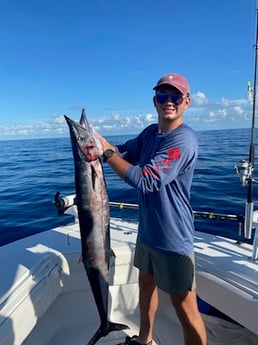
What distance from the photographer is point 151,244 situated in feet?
7.66

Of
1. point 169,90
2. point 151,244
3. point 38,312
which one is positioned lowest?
point 38,312

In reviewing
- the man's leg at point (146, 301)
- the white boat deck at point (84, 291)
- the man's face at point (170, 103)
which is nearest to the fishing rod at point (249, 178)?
the white boat deck at point (84, 291)

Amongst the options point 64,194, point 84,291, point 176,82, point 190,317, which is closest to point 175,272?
point 190,317

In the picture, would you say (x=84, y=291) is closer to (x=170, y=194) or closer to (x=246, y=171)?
(x=170, y=194)

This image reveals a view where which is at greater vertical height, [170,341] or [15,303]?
[15,303]

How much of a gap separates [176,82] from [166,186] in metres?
0.75

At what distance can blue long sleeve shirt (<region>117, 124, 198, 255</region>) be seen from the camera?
1.93 metres

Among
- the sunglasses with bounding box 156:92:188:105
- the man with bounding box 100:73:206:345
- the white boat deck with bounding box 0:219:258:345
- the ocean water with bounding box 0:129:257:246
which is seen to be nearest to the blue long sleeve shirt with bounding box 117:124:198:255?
the man with bounding box 100:73:206:345

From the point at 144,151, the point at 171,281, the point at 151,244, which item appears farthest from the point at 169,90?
the point at 171,281

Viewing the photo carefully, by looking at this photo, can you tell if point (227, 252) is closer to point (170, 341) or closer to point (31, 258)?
point (170, 341)

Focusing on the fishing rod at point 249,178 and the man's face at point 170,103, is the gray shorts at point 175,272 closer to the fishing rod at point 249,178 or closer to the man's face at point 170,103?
the fishing rod at point 249,178

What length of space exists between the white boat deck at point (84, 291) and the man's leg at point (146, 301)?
0.44m

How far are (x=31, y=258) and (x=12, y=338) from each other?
888 mm

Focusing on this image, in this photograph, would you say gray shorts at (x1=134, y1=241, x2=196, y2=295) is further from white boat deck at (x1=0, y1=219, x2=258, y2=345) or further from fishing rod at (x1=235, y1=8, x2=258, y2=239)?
fishing rod at (x1=235, y1=8, x2=258, y2=239)
